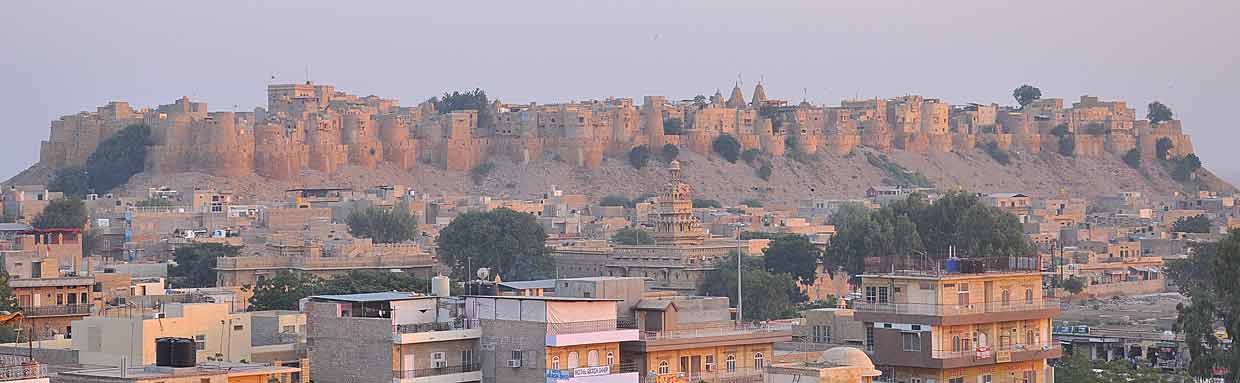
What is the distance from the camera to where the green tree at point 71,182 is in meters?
99.2

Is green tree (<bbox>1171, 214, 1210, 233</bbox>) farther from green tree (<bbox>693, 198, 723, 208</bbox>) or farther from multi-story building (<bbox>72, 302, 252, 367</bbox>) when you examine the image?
multi-story building (<bbox>72, 302, 252, 367</bbox>)

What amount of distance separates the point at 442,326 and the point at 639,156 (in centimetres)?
8434

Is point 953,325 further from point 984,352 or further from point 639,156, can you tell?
point 639,156

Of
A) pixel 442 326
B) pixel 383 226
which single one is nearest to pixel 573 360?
pixel 442 326

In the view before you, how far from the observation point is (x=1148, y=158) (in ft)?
434

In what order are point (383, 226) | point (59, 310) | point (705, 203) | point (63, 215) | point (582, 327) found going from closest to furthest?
point (582, 327)
point (59, 310)
point (63, 215)
point (383, 226)
point (705, 203)

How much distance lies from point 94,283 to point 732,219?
46.5m

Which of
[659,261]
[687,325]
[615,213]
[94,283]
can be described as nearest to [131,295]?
[94,283]

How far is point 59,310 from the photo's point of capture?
39.0m

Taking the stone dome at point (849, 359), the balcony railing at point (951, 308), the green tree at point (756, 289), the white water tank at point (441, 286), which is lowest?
the green tree at point (756, 289)

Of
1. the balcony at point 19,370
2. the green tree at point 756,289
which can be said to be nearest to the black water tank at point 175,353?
the balcony at point 19,370

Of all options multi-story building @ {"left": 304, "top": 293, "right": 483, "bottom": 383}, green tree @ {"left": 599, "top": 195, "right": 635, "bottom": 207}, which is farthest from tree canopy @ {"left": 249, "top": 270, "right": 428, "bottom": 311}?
green tree @ {"left": 599, "top": 195, "right": 635, "bottom": 207}

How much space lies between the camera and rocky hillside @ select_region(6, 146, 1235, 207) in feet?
335

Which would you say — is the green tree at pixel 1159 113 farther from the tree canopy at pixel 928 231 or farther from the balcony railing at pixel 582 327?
the balcony railing at pixel 582 327
